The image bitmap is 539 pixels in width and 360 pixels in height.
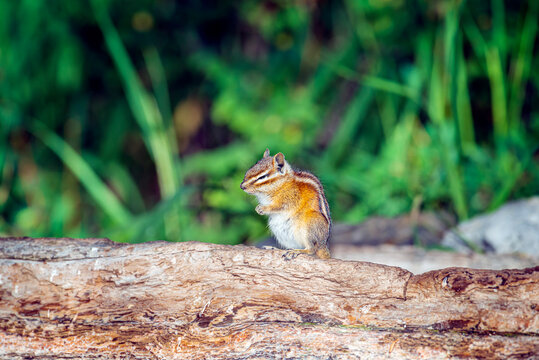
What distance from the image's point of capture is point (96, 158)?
781 cm

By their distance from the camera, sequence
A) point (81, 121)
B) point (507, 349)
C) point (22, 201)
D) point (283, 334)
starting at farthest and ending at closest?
1. point (81, 121)
2. point (22, 201)
3. point (283, 334)
4. point (507, 349)

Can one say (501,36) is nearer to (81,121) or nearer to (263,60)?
(263,60)

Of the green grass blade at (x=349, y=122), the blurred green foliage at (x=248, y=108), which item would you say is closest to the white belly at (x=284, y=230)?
the blurred green foliage at (x=248, y=108)

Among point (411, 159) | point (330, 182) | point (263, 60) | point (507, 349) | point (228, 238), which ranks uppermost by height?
point (263, 60)

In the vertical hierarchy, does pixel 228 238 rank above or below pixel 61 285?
above

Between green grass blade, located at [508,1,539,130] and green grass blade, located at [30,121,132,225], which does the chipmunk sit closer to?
green grass blade, located at [30,121,132,225]

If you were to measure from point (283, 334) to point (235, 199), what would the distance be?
11.3 ft

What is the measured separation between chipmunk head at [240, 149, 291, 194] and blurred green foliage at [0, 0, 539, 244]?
1.65 m

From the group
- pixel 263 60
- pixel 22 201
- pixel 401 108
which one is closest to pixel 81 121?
pixel 22 201

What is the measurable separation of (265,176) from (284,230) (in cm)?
34

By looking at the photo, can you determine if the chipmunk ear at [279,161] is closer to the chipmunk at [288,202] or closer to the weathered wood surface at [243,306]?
the chipmunk at [288,202]

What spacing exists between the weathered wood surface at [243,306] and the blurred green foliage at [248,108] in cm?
208

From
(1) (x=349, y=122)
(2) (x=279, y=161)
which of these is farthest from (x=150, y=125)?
(2) (x=279, y=161)

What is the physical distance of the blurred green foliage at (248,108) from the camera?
5.70 meters
